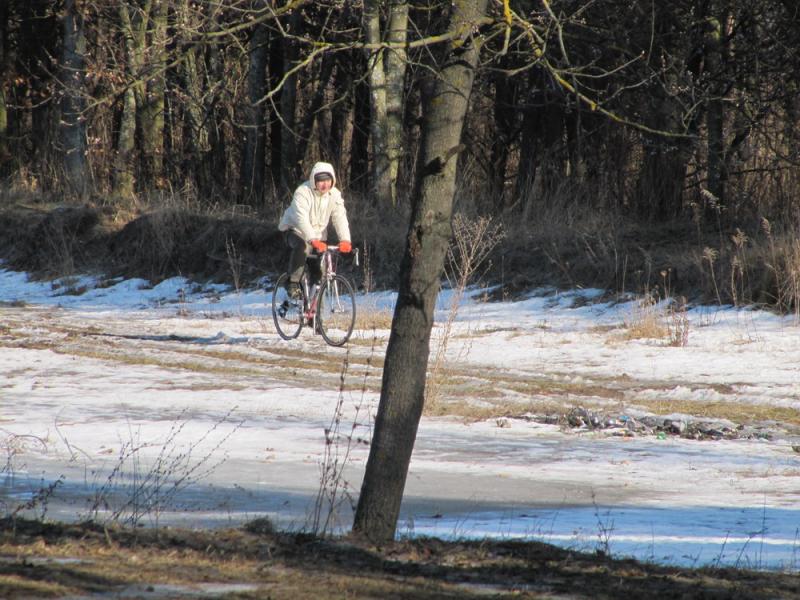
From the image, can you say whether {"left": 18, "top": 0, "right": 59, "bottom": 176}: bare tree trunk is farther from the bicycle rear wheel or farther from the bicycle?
the bicycle

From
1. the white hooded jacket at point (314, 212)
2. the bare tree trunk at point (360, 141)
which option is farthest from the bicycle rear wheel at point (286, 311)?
the bare tree trunk at point (360, 141)

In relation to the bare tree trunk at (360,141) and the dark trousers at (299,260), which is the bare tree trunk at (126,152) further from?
the dark trousers at (299,260)

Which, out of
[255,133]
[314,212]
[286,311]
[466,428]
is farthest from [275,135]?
[466,428]

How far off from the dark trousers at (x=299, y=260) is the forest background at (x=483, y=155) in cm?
142

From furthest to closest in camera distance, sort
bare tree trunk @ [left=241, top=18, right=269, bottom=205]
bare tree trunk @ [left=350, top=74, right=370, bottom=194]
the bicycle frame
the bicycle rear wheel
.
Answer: bare tree trunk @ [left=350, top=74, right=370, bottom=194]
bare tree trunk @ [left=241, top=18, right=269, bottom=205]
the bicycle rear wheel
the bicycle frame

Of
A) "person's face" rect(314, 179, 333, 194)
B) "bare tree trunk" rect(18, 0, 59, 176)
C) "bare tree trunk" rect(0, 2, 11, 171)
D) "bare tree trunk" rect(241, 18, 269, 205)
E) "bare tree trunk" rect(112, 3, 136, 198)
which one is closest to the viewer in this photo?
"person's face" rect(314, 179, 333, 194)

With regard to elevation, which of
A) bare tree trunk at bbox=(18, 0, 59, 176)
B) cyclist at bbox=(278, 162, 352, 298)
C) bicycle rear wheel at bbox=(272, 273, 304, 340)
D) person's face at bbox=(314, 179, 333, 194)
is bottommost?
bicycle rear wheel at bbox=(272, 273, 304, 340)

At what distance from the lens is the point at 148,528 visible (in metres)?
5.55

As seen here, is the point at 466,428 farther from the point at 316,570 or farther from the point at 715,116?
the point at 715,116

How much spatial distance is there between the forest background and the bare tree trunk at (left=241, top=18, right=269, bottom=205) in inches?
2.7

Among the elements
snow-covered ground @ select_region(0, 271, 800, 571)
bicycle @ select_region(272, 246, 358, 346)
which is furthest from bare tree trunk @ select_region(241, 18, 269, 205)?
bicycle @ select_region(272, 246, 358, 346)

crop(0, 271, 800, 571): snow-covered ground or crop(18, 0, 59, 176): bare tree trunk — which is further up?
crop(18, 0, 59, 176): bare tree trunk

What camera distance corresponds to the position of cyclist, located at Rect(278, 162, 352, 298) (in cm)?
1431

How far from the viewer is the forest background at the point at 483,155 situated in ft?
59.7
